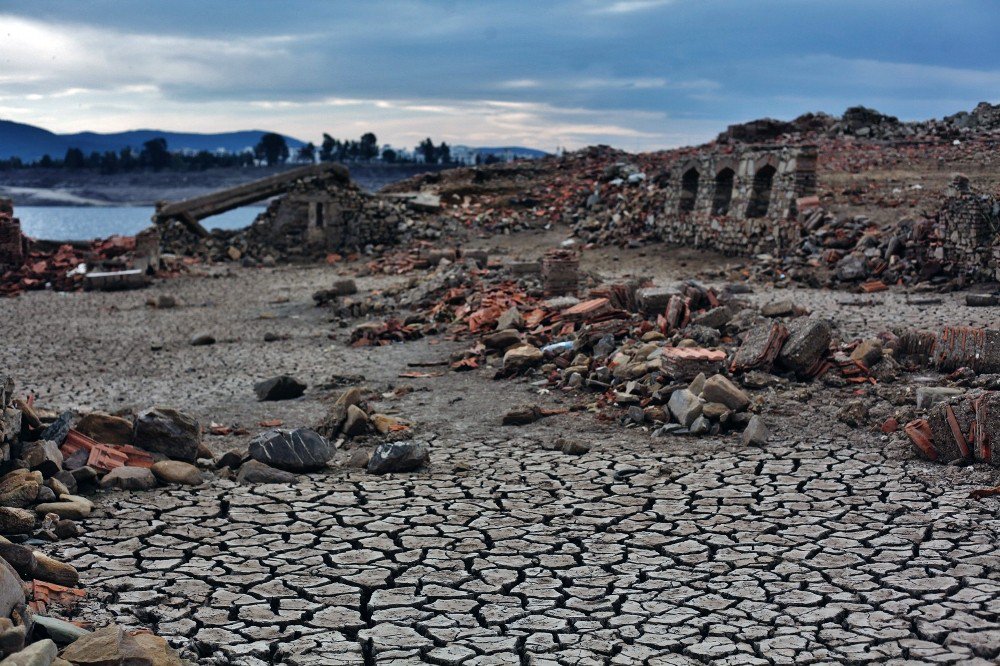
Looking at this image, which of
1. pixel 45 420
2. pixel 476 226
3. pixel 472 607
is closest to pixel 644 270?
pixel 476 226

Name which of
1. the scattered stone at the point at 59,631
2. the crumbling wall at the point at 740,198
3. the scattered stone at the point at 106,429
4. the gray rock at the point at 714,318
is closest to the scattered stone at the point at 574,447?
the gray rock at the point at 714,318

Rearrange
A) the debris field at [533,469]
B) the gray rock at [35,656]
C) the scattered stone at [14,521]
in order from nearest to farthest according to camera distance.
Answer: the gray rock at [35,656] → the debris field at [533,469] → the scattered stone at [14,521]

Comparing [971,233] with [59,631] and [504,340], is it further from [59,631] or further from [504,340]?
[59,631]

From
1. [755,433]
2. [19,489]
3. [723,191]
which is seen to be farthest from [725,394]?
[723,191]

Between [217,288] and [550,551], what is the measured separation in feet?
55.4

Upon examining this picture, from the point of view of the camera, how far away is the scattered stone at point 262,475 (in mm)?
7277

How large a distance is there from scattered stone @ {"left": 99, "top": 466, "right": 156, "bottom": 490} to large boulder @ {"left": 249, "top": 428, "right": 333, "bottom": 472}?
90 cm

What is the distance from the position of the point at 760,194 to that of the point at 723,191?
1778mm

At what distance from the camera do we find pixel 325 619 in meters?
4.94

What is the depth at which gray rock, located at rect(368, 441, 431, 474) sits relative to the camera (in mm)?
7539

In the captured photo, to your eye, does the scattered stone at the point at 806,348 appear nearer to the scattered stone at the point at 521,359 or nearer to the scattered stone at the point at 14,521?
the scattered stone at the point at 521,359

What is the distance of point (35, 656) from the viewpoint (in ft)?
12.1

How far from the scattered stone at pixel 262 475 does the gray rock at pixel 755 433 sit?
392cm

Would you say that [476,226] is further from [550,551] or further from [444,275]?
[550,551]
